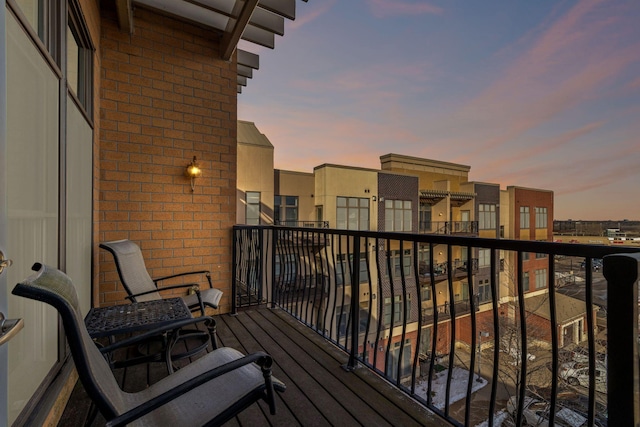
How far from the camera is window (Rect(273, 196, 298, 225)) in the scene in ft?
42.9

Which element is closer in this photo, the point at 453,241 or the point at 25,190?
the point at 25,190

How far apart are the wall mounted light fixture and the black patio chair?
8.12 ft

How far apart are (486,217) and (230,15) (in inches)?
758

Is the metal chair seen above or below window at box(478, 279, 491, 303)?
above

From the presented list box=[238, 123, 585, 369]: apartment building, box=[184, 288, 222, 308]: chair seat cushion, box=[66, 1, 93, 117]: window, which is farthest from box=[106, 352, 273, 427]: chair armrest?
box=[238, 123, 585, 369]: apartment building

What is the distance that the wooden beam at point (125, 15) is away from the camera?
292 cm

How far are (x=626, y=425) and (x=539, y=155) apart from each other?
2259 cm

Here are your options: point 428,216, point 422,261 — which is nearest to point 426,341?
point 422,261

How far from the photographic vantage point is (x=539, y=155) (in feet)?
60.8

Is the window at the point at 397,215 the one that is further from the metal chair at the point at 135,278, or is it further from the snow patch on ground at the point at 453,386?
the metal chair at the point at 135,278

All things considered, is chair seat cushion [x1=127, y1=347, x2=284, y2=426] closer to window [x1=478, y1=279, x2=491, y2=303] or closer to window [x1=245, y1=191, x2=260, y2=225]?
window [x1=245, y1=191, x2=260, y2=225]

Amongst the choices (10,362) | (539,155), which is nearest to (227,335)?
(10,362)

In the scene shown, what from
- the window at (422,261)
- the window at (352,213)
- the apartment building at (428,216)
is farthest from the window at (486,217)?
the window at (352,213)

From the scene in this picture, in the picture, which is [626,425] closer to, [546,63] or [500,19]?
[500,19]
